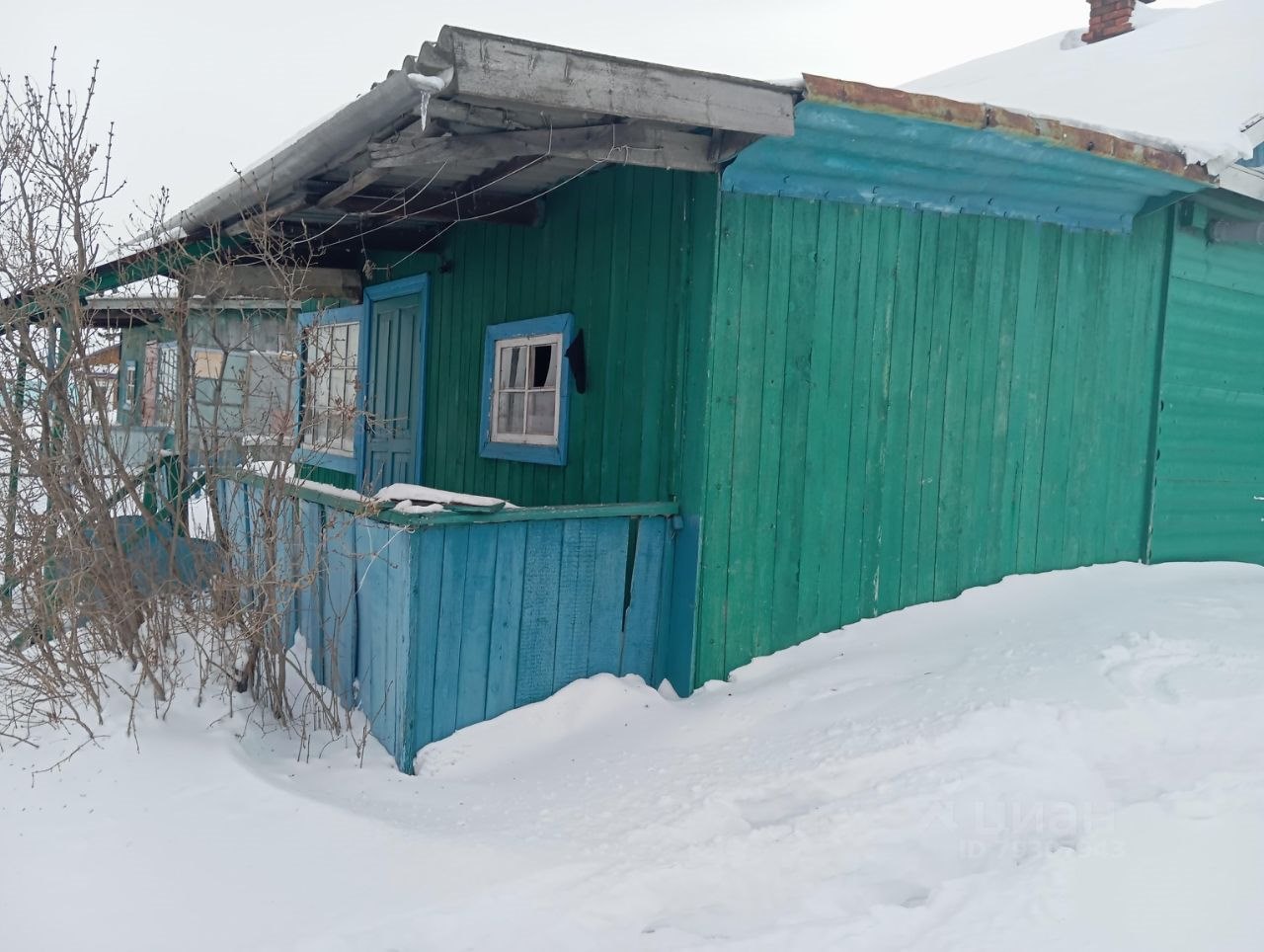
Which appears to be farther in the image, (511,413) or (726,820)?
(511,413)

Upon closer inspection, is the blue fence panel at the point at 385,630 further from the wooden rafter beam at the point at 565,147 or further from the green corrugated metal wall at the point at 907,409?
the wooden rafter beam at the point at 565,147

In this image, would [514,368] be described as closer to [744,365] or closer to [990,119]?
[744,365]

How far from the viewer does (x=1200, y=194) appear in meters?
6.66

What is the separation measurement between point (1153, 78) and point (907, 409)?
6152 mm

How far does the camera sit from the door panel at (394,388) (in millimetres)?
8352

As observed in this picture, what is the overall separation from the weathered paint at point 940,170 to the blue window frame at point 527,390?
68.1 inches

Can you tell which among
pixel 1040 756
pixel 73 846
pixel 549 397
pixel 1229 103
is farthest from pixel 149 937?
pixel 1229 103

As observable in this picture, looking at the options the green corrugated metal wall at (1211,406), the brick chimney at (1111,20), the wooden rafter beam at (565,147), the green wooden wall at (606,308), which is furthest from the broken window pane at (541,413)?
the brick chimney at (1111,20)

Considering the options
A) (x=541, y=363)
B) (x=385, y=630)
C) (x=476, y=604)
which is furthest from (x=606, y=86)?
(x=541, y=363)

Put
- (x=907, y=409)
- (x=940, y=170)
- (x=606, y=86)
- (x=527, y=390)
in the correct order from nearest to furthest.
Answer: (x=606, y=86) < (x=940, y=170) < (x=907, y=409) < (x=527, y=390)

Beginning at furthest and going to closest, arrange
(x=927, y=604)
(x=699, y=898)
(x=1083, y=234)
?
1. (x=1083, y=234)
2. (x=927, y=604)
3. (x=699, y=898)

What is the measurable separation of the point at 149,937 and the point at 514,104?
3.22m

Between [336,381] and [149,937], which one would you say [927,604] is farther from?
[336,381]

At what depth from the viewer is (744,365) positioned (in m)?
5.27
